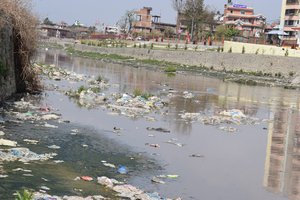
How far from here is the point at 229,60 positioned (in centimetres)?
5269

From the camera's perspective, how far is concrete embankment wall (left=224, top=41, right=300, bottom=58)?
49156 millimetres

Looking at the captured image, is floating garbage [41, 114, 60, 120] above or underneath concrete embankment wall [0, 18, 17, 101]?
underneath

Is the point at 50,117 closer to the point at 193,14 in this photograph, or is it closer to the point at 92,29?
the point at 193,14

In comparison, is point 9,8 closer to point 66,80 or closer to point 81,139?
point 81,139

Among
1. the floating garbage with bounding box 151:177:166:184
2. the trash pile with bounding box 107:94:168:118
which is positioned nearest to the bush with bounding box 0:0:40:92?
the trash pile with bounding box 107:94:168:118

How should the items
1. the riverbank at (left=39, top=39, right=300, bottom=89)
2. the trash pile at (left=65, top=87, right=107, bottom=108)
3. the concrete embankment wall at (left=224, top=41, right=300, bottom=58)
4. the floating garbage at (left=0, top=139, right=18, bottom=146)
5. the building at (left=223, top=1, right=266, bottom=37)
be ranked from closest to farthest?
1. the floating garbage at (left=0, top=139, right=18, bottom=146)
2. the trash pile at (left=65, top=87, right=107, bottom=108)
3. the riverbank at (left=39, top=39, right=300, bottom=89)
4. the concrete embankment wall at (left=224, top=41, right=300, bottom=58)
5. the building at (left=223, top=1, right=266, bottom=37)

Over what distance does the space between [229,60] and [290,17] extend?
95.5 feet

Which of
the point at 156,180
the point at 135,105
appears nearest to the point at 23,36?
the point at 135,105

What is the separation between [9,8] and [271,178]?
1076cm

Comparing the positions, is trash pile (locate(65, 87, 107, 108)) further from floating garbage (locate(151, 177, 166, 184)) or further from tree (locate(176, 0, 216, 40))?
tree (locate(176, 0, 216, 40))

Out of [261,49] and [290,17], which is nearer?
[261,49]

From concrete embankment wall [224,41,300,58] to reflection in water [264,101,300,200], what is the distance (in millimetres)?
30375

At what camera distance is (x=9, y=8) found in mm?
16891

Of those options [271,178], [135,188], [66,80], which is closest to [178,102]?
[66,80]
